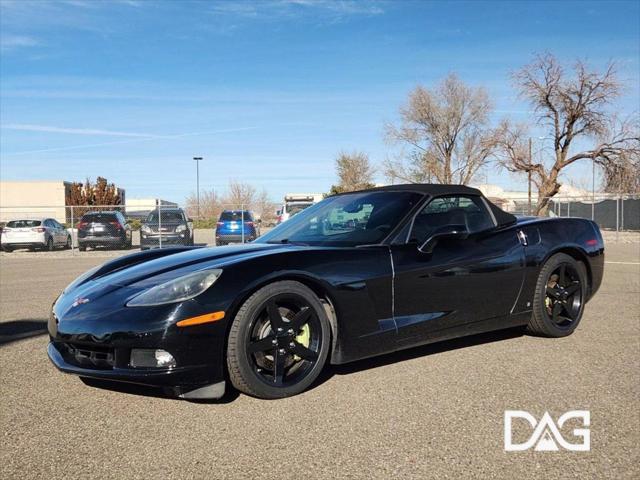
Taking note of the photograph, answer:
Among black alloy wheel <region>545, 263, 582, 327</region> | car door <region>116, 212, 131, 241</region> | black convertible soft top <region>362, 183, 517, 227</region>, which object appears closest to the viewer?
black convertible soft top <region>362, 183, 517, 227</region>

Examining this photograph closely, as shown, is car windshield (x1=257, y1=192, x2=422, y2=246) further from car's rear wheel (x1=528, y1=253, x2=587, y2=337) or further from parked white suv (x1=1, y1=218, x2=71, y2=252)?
parked white suv (x1=1, y1=218, x2=71, y2=252)

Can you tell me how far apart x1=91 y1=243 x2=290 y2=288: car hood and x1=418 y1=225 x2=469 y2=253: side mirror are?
936 mm

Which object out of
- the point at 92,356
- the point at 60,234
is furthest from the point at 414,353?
the point at 60,234

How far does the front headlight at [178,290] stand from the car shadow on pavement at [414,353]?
1071mm

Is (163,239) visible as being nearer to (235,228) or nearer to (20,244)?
(235,228)

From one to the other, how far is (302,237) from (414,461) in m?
2.22

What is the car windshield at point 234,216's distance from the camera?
830 inches

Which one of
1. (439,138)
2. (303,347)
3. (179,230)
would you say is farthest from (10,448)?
(439,138)

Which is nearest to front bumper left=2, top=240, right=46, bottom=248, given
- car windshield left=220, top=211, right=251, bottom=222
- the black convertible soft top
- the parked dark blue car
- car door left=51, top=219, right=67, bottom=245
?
car door left=51, top=219, right=67, bottom=245

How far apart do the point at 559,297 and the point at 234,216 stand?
17.0 metres

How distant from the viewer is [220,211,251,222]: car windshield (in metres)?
21.1

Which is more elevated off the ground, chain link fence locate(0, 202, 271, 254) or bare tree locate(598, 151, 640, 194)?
bare tree locate(598, 151, 640, 194)

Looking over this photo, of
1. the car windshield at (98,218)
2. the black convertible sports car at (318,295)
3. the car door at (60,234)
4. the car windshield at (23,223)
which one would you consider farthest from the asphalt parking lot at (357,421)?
the car door at (60,234)

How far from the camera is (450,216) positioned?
4691 millimetres
